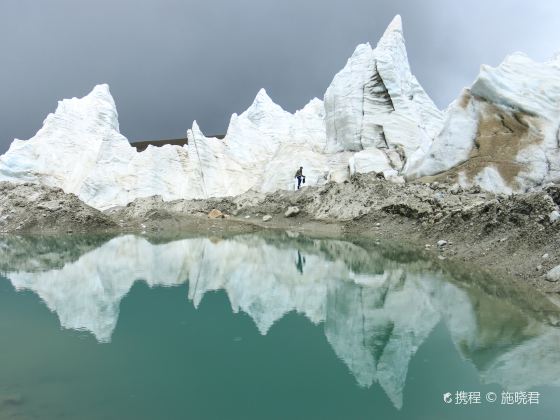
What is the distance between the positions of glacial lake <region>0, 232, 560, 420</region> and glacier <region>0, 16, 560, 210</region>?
382 inches

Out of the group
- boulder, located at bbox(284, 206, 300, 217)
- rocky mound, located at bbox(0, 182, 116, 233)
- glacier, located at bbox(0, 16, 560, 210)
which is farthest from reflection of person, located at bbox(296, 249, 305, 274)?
rocky mound, located at bbox(0, 182, 116, 233)

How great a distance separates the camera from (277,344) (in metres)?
8.25

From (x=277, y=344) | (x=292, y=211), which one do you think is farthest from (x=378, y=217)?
(x=277, y=344)

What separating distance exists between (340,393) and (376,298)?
206 inches

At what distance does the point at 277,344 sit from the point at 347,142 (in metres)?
24.8

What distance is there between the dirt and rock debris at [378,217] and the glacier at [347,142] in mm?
2343

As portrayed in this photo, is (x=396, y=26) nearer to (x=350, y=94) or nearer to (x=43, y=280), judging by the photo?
(x=350, y=94)

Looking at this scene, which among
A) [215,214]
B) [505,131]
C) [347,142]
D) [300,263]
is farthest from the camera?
[347,142]

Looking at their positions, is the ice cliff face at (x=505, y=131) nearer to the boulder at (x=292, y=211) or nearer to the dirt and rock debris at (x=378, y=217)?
the dirt and rock debris at (x=378, y=217)

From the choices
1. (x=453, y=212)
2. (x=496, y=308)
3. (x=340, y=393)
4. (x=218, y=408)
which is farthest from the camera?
(x=453, y=212)

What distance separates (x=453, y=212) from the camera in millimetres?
17656

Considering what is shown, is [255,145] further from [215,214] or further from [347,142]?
[215,214]

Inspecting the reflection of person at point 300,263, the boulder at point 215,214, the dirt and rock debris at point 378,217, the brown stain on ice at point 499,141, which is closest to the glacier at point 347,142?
the brown stain on ice at point 499,141

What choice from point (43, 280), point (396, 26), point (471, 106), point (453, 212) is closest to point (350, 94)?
point (396, 26)
